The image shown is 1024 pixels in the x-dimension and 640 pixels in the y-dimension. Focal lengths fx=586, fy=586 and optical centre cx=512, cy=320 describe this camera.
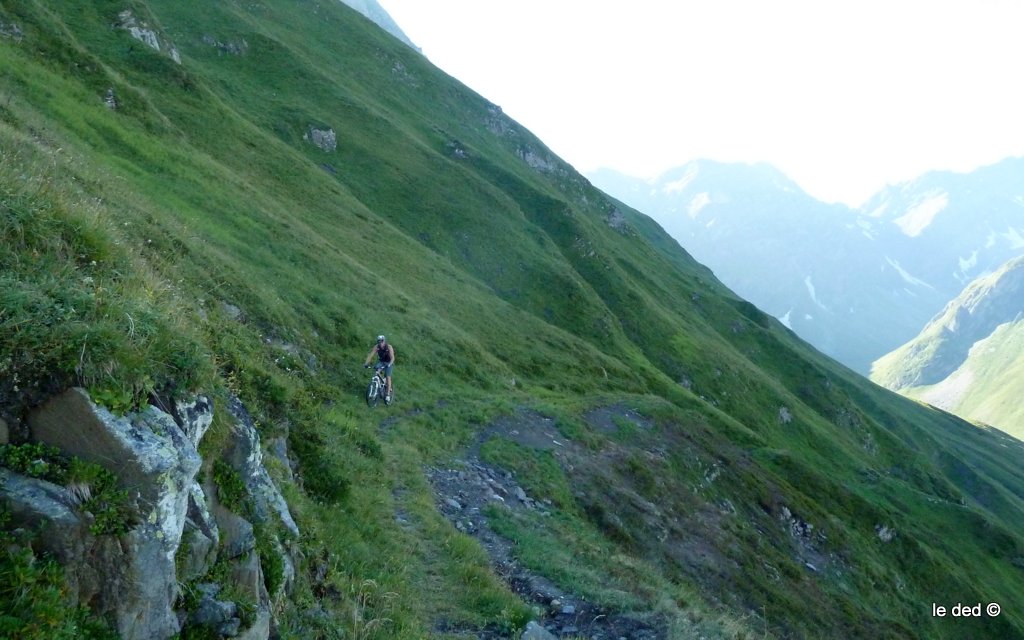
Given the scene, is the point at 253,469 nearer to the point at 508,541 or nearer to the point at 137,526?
the point at 137,526

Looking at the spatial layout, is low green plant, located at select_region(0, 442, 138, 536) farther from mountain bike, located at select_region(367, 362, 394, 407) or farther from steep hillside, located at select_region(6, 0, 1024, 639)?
mountain bike, located at select_region(367, 362, 394, 407)

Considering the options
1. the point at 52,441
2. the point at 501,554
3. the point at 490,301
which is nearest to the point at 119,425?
the point at 52,441

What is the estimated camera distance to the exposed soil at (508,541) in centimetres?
1172

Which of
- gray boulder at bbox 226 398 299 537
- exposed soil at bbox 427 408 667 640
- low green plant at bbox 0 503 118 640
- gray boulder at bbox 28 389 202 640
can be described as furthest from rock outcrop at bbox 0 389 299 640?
exposed soil at bbox 427 408 667 640

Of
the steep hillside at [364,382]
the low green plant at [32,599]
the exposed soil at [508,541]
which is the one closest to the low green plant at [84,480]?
the steep hillside at [364,382]

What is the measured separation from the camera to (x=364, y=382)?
25.1 metres

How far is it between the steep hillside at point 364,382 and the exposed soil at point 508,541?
3.5 inches

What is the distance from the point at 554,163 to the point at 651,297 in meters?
40.9

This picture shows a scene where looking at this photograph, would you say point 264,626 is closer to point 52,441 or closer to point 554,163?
point 52,441

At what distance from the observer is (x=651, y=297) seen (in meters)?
90.4

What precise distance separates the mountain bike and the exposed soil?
4.22 meters

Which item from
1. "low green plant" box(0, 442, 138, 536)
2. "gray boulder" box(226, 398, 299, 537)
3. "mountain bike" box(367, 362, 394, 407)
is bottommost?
"mountain bike" box(367, 362, 394, 407)

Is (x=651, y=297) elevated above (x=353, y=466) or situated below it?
above

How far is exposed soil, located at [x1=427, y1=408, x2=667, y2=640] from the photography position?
1172 centimetres
